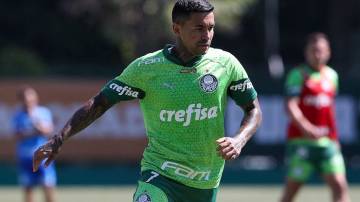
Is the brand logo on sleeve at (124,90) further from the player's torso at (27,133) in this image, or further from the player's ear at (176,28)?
the player's torso at (27,133)

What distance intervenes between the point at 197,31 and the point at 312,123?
5.30m

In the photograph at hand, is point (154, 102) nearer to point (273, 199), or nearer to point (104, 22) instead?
point (273, 199)

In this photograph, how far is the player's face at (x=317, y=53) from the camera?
1225 centimetres

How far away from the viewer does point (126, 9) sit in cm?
3045

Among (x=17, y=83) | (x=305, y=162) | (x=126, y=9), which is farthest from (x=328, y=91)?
(x=126, y=9)

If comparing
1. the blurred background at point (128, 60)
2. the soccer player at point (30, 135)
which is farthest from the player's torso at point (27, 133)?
the blurred background at point (128, 60)

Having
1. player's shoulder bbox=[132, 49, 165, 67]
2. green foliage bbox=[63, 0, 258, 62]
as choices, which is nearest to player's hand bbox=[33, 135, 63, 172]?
player's shoulder bbox=[132, 49, 165, 67]

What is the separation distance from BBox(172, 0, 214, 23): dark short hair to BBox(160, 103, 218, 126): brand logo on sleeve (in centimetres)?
62

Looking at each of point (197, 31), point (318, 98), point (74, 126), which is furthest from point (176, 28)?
point (318, 98)

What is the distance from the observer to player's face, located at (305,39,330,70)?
12250 mm

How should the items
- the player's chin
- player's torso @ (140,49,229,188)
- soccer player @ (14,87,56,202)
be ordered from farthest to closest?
soccer player @ (14,87,56,202)
player's torso @ (140,49,229,188)
the player's chin

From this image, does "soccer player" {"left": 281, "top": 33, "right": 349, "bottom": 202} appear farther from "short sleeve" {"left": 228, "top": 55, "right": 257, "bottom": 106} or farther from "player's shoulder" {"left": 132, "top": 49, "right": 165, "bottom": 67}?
"player's shoulder" {"left": 132, "top": 49, "right": 165, "bottom": 67}

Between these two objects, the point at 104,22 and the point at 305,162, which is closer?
the point at 305,162

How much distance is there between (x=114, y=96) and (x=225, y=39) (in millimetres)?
26108
